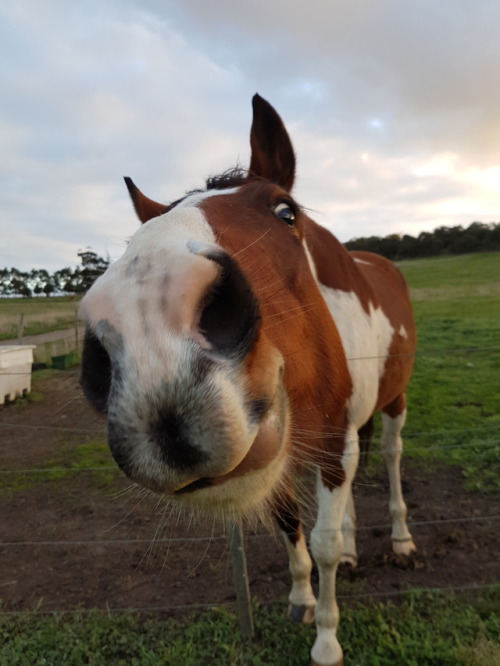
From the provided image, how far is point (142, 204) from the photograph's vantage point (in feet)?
7.75

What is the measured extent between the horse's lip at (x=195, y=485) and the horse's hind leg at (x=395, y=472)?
353 cm

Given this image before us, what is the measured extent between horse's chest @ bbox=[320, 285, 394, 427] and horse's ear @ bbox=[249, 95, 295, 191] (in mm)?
709

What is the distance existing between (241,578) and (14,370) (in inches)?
354

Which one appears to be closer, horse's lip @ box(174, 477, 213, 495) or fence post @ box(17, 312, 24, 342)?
horse's lip @ box(174, 477, 213, 495)

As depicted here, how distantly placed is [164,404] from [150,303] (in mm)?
224

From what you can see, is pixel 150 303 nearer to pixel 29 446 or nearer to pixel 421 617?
pixel 421 617

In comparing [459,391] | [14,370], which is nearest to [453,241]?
[459,391]

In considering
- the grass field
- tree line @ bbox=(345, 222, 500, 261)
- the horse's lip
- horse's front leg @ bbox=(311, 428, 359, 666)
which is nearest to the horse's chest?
horse's front leg @ bbox=(311, 428, 359, 666)

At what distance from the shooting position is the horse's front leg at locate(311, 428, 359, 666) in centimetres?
273

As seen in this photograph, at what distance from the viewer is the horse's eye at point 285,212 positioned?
196 centimetres

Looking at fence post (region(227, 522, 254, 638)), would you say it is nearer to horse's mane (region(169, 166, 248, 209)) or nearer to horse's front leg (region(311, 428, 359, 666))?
horse's front leg (region(311, 428, 359, 666))

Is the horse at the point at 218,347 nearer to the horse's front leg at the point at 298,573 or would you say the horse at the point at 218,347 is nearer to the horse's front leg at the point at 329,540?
the horse's front leg at the point at 329,540

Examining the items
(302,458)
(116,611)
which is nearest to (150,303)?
(302,458)

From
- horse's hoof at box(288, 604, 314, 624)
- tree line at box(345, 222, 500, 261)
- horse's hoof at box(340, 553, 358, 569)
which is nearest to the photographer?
horse's hoof at box(288, 604, 314, 624)
